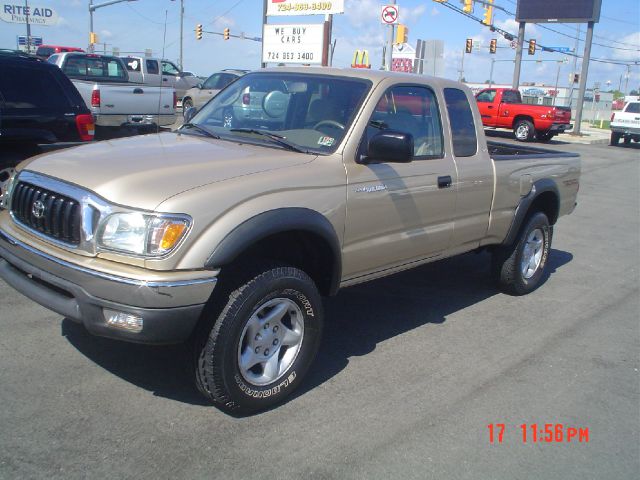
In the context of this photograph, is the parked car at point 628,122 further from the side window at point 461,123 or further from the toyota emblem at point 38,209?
the toyota emblem at point 38,209

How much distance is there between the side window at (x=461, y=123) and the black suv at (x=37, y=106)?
177 inches

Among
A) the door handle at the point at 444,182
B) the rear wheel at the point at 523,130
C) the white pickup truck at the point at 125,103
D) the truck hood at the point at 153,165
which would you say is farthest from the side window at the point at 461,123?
the rear wheel at the point at 523,130

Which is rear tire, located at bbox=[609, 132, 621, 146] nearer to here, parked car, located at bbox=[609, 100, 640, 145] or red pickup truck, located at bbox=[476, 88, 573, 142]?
parked car, located at bbox=[609, 100, 640, 145]

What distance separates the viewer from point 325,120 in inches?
165

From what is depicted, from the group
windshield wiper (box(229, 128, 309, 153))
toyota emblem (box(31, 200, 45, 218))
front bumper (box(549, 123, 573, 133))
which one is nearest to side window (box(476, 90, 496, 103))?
front bumper (box(549, 123, 573, 133))

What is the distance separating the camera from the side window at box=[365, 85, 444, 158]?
4355 mm

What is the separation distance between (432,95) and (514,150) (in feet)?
7.36

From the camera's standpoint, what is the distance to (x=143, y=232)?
3037 mm

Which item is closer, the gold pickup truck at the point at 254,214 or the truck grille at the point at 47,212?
the gold pickup truck at the point at 254,214

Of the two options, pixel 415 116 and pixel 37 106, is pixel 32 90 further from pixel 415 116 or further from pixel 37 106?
pixel 415 116

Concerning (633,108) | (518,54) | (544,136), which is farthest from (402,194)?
(518,54)

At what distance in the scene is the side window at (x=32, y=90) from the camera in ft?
22.5

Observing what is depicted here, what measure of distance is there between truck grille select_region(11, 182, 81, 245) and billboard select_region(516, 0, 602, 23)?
32475 millimetres
